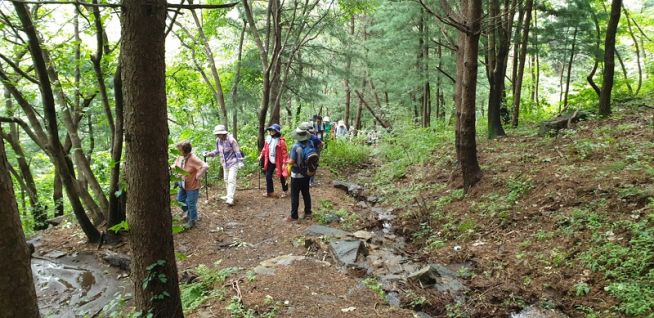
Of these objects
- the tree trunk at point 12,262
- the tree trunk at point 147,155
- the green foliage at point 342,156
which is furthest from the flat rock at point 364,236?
the green foliage at point 342,156

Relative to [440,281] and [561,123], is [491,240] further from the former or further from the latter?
[561,123]

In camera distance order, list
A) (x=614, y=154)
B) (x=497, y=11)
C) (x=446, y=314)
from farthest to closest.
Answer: (x=497, y=11) → (x=614, y=154) → (x=446, y=314)

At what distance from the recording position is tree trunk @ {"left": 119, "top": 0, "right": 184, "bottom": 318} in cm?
292

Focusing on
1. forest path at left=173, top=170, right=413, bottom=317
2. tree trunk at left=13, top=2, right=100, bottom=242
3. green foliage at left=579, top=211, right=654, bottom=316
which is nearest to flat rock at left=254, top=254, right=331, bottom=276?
forest path at left=173, top=170, right=413, bottom=317

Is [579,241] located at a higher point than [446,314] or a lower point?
higher

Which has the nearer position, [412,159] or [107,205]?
[107,205]

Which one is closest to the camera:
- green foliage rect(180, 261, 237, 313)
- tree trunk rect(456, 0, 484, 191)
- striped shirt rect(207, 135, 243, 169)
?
green foliage rect(180, 261, 237, 313)

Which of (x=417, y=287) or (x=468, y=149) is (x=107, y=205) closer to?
(x=417, y=287)

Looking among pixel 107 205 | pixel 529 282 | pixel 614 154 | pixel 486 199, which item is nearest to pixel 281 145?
pixel 107 205

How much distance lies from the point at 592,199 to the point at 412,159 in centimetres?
724

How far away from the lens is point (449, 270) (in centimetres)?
605

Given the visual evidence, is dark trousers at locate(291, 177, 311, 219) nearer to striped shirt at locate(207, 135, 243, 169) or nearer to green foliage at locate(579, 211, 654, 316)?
striped shirt at locate(207, 135, 243, 169)

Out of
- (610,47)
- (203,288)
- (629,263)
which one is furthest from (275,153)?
(610,47)

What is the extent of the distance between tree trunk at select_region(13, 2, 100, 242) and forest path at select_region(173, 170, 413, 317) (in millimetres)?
1718
